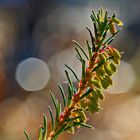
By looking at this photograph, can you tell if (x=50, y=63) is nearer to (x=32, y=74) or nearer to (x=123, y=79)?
(x=32, y=74)

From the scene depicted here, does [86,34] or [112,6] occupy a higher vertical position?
[112,6]

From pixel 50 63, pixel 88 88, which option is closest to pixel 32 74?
pixel 50 63

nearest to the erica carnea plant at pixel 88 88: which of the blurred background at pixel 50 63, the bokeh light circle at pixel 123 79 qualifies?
the blurred background at pixel 50 63

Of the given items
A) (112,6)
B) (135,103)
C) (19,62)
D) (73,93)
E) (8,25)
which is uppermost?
(112,6)

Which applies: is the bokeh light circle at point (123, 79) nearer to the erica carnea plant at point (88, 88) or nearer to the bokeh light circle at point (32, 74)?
the bokeh light circle at point (32, 74)

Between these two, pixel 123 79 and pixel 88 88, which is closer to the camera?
pixel 88 88

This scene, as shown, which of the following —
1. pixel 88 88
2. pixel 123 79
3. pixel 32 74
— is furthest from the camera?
pixel 123 79

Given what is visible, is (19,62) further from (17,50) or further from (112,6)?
(112,6)

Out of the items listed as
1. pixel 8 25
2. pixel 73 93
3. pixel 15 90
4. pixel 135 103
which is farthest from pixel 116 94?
pixel 73 93
